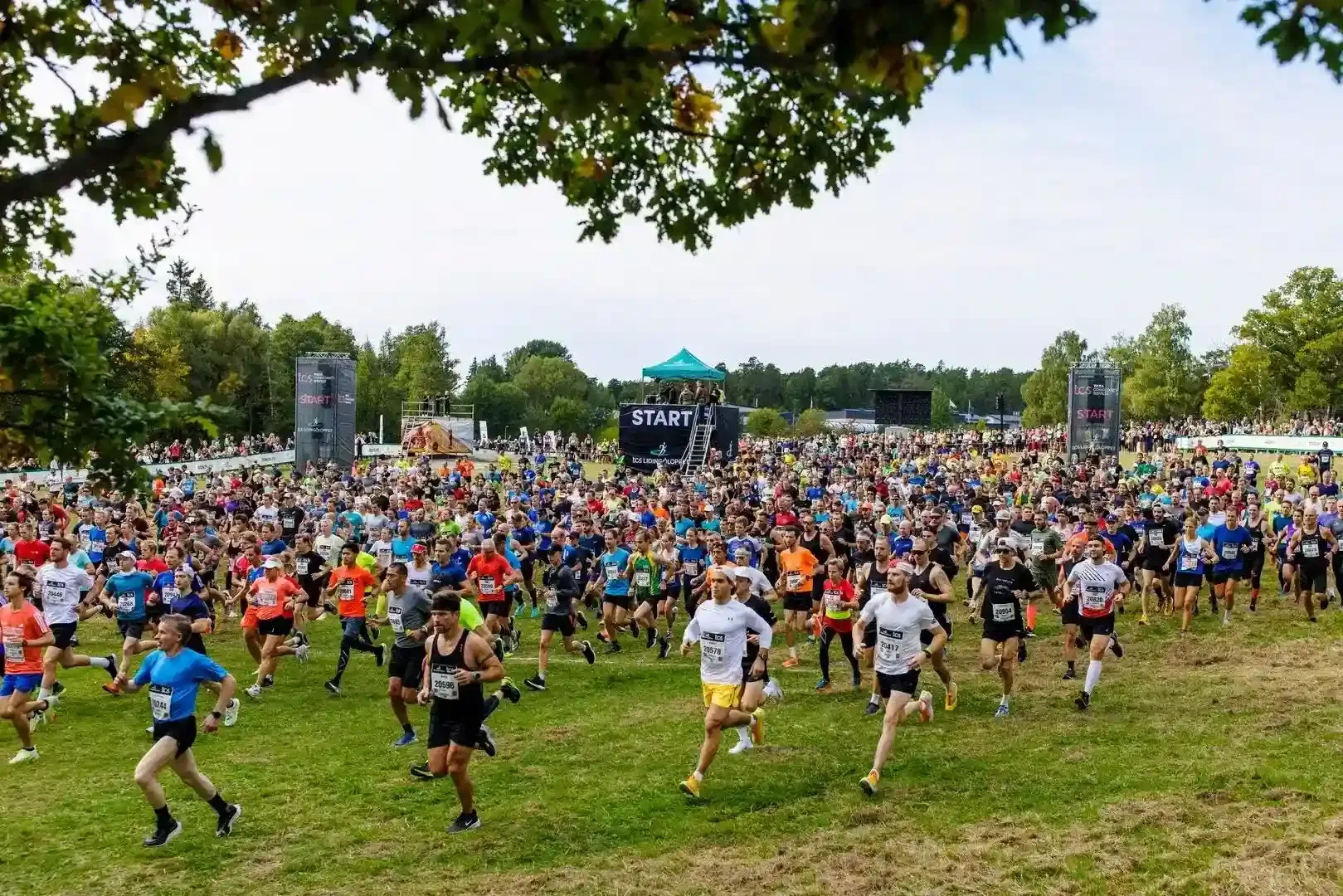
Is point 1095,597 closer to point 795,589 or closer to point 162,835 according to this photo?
point 795,589

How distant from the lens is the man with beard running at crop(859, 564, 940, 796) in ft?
31.5

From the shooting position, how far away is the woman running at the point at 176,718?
8422mm

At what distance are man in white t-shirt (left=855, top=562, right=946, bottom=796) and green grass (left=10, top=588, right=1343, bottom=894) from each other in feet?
2.07

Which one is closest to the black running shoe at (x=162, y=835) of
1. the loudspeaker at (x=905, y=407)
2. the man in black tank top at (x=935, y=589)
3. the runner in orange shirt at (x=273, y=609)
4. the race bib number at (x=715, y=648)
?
the race bib number at (x=715, y=648)

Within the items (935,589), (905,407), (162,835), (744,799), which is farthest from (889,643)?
(905,407)

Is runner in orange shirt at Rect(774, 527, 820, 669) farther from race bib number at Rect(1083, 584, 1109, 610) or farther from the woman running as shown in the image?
the woman running

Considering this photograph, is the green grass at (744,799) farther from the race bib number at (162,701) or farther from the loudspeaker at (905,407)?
the loudspeaker at (905,407)

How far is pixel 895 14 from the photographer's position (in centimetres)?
326

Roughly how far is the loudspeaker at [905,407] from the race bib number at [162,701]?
81590 millimetres

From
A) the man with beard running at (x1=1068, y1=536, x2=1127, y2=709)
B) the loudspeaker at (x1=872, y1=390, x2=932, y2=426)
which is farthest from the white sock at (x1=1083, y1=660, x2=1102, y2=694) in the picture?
the loudspeaker at (x1=872, y1=390, x2=932, y2=426)

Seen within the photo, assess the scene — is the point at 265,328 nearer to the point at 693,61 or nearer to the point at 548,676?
the point at 548,676

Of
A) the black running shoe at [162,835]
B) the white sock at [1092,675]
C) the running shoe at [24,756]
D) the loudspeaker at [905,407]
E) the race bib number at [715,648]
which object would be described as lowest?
the running shoe at [24,756]

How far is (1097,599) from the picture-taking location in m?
12.4

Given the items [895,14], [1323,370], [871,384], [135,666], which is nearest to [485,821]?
[895,14]
